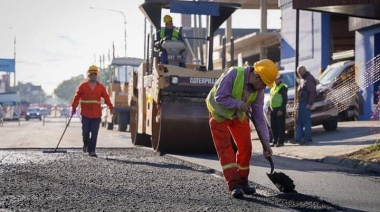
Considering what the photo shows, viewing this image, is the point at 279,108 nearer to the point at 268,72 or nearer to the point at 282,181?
the point at 282,181

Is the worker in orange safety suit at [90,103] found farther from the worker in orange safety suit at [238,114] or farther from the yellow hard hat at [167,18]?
the worker in orange safety suit at [238,114]

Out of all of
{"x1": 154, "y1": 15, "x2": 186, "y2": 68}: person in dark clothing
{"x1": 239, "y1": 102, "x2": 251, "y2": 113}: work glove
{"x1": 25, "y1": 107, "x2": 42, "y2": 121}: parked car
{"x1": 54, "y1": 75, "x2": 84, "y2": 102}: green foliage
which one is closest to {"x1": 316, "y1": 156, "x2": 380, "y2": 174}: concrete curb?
{"x1": 154, "y1": 15, "x2": 186, "y2": 68}: person in dark clothing

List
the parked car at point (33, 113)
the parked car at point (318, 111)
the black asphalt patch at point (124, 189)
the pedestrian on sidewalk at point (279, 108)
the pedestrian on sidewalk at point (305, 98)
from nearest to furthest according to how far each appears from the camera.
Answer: the black asphalt patch at point (124, 189)
the pedestrian on sidewalk at point (305, 98)
the pedestrian on sidewalk at point (279, 108)
the parked car at point (318, 111)
the parked car at point (33, 113)

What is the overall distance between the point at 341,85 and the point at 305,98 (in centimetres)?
355

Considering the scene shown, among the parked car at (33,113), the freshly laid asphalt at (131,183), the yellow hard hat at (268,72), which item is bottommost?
the parked car at (33,113)

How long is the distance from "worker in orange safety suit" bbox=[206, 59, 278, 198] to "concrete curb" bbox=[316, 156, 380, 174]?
3.76m

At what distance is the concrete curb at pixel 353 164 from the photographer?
11414 millimetres

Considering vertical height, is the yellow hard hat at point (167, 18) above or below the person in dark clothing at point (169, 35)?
above

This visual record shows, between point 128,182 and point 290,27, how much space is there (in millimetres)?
24322

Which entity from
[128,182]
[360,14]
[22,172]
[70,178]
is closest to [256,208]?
[128,182]

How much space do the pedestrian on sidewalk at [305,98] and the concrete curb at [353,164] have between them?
10.3ft

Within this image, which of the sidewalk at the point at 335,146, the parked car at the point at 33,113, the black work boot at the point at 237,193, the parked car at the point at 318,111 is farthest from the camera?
the parked car at the point at 33,113

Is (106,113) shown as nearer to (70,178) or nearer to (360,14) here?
(360,14)

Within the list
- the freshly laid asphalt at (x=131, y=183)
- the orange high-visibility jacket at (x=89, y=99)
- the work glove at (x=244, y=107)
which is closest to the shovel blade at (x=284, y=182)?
the freshly laid asphalt at (x=131, y=183)
